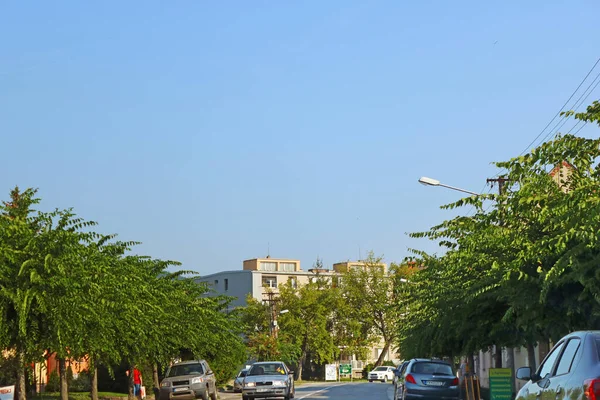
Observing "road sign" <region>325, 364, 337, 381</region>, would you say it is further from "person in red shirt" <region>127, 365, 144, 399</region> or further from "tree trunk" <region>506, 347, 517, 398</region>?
"tree trunk" <region>506, 347, 517, 398</region>

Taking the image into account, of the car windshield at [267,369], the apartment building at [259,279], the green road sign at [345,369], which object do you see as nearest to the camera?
the car windshield at [267,369]

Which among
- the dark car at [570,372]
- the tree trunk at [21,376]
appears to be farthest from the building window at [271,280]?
the dark car at [570,372]

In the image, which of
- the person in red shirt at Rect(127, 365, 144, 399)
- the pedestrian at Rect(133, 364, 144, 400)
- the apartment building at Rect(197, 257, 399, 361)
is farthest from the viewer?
the apartment building at Rect(197, 257, 399, 361)

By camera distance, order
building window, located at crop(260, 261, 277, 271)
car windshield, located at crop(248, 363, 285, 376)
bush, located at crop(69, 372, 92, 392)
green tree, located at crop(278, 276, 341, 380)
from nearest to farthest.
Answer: car windshield, located at crop(248, 363, 285, 376), bush, located at crop(69, 372, 92, 392), green tree, located at crop(278, 276, 341, 380), building window, located at crop(260, 261, 277, 271)

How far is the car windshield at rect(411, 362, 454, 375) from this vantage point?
32438 millimetres

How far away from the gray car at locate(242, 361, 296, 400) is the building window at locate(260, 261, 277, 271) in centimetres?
11476

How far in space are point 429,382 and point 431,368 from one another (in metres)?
0.71

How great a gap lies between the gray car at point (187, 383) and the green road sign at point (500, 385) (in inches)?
622

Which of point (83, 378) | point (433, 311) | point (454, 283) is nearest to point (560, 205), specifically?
point (454, 283)

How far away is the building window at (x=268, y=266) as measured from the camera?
509ft

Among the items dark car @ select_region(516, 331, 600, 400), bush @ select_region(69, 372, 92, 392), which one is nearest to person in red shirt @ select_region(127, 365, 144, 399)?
bush @ select_region(69, 372, 92, 392)

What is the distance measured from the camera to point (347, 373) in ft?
336

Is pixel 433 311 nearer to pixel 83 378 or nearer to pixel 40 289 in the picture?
pixel 40 289

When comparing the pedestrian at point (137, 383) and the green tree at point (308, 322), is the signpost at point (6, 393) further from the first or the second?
the green tree at point (308, 322)
